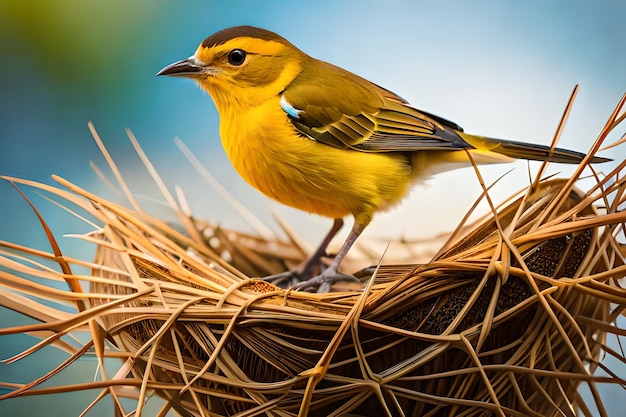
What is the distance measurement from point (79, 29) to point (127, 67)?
0.10 meters

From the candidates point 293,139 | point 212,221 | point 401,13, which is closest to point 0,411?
point 212,221

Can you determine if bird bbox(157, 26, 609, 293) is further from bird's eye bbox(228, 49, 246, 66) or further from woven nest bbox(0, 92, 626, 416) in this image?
woven nest bbox(0, 92, 626, 416)

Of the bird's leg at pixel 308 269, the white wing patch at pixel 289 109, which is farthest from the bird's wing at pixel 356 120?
the bird's leg at pixel 308 269

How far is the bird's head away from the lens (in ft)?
2.97

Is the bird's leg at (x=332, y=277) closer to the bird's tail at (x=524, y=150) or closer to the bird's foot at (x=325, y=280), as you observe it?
the bird's foot at (x=325, y=280)

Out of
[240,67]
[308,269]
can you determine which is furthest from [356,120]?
[308,269]

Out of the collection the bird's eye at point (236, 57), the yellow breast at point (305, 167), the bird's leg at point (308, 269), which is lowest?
the bird's leg at point (308, 269)

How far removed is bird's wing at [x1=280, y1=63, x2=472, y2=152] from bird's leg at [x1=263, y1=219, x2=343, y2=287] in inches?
8.9

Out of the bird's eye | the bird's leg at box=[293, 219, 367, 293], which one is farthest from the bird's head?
the bird's leg at box=[293, 219, 367, 293]

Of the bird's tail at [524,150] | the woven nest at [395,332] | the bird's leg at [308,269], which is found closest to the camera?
the woven nest at [395,332]

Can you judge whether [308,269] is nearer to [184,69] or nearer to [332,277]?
[332,277]

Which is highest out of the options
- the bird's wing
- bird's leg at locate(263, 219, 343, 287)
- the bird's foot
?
the bird's wing

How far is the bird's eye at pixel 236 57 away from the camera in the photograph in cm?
91

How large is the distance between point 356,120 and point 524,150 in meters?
0.22
